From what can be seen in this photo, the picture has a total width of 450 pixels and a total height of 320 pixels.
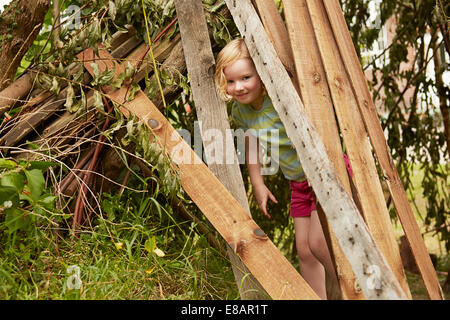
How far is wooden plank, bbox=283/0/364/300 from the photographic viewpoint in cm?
195

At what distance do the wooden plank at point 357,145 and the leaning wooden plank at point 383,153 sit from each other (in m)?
0.03

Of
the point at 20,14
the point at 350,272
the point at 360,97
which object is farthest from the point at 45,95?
the point at 350,272

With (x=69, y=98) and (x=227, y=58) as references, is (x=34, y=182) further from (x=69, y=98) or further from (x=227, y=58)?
(x=227, y=58)

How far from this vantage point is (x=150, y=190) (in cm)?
274

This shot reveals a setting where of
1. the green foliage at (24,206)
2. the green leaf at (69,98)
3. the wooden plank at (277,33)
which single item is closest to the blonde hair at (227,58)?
the wooden plank at (277,33)

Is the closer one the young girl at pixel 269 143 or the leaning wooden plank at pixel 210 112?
the leaning wooden plank at pixel 210 112

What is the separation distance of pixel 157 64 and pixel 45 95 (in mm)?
516

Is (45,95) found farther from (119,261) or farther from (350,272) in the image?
(350,272)

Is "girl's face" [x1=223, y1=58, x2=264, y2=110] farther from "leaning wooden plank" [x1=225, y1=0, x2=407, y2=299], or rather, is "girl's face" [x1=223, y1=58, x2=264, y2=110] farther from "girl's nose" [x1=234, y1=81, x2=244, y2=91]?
"leaning wooden plank" [x1=225, y1=0, x2=407, y2=299]

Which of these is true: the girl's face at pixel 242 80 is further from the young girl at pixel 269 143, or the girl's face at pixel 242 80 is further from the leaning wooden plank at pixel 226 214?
the leaning wooden plank at pixel 226 214

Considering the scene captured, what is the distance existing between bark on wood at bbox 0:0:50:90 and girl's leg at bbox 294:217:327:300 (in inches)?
56.4

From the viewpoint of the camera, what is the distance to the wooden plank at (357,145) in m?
1.83
